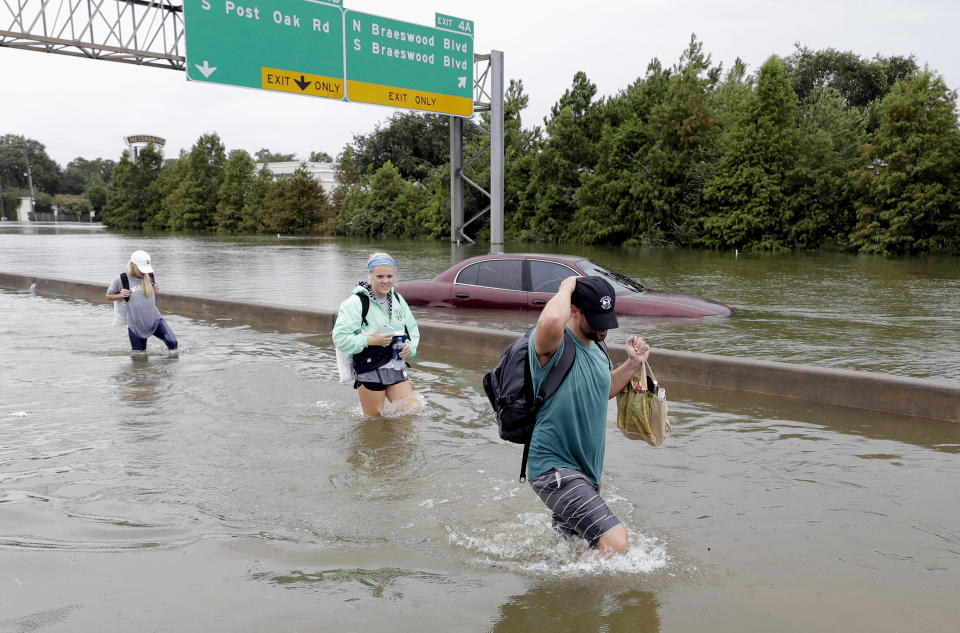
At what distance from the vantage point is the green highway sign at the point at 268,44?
75.9 ft

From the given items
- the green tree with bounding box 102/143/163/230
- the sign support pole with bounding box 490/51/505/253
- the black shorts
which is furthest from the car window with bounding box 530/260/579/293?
the green tree with bounding box 102/143/163/230

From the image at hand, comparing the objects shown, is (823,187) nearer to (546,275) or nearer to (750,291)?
(750,291)

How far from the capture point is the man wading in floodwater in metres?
3.32

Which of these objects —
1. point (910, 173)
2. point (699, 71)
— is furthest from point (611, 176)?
point (910, 173)

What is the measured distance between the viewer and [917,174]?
97.8 ft

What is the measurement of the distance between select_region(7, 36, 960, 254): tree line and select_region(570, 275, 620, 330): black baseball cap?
30891 millimetres

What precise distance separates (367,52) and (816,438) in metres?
23.6

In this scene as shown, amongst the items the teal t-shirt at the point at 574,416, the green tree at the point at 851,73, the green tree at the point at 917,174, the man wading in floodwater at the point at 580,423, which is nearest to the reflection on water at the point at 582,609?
the man wading in floodwater at the point at 580,423

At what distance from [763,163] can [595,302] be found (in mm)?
34759

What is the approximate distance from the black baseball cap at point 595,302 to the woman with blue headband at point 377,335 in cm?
Result: 263

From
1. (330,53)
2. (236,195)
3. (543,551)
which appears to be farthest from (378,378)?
(236,195)

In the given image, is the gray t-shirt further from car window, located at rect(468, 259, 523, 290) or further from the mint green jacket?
car window, located at rect(468, 259, 523, 290)

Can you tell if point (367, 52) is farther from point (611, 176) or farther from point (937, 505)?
point (937, 505)

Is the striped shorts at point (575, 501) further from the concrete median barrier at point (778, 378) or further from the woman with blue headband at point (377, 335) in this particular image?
the concrete median barrier at point (778, 378)
